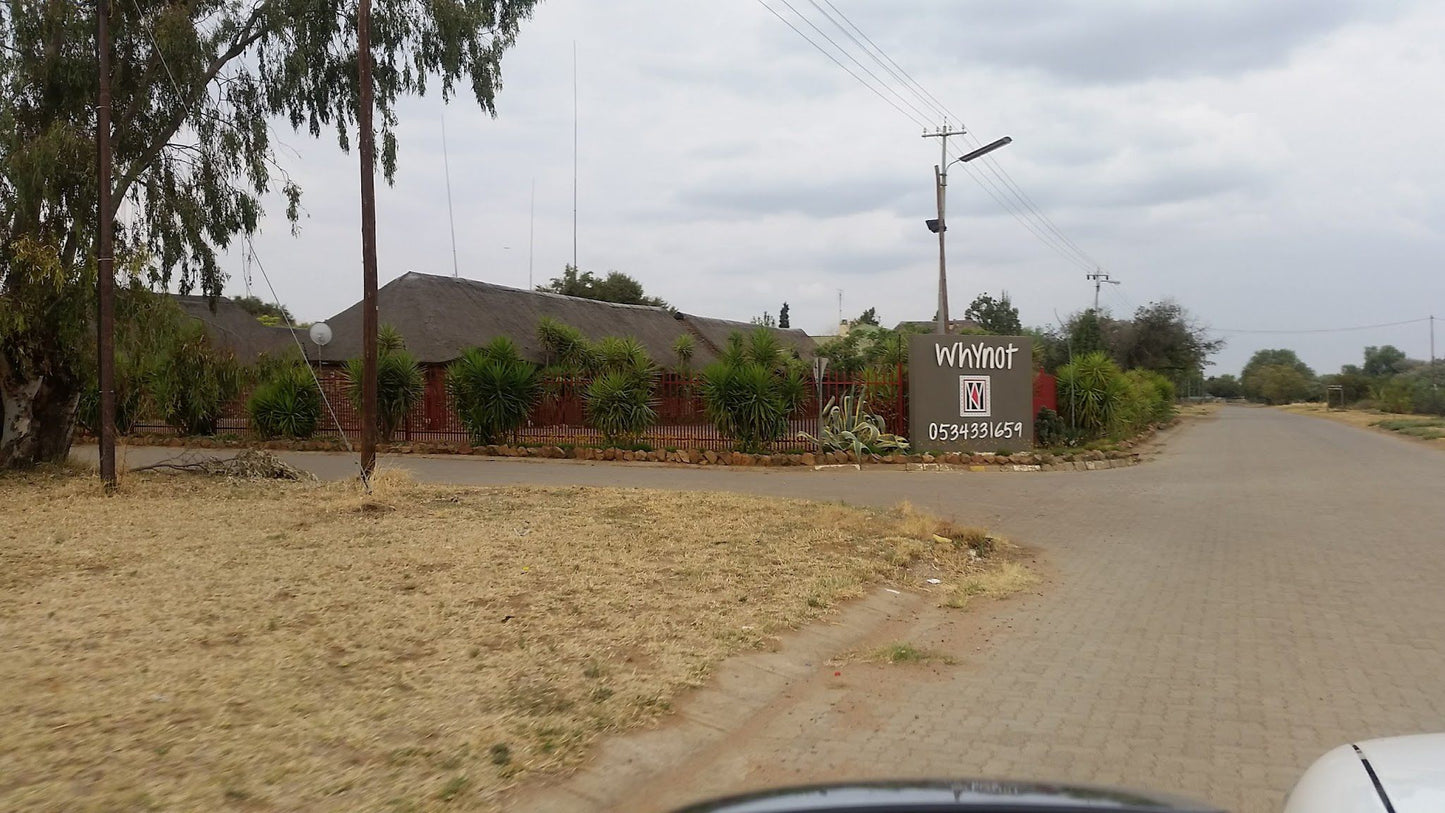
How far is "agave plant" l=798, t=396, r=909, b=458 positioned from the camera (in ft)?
73.3

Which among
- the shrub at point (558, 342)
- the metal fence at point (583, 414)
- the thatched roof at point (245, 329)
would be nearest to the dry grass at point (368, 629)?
the metal fence at point (583, 414)

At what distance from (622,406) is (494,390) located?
3.20 metres

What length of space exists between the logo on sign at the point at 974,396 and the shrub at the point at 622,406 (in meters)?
6.50

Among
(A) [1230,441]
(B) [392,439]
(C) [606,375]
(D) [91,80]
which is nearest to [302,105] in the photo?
(D) [91,80]

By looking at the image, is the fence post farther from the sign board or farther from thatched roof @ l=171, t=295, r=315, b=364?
thatched roof @ l=171, t=295, r=315, b=364

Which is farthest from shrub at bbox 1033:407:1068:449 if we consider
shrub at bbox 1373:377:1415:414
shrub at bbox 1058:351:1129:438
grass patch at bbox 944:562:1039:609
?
shrub at bbox 1373:377:1415:414

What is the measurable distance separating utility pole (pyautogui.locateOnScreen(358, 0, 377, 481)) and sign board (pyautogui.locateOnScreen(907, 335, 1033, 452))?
484 inches

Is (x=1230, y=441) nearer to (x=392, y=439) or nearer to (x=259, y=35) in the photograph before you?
(x=392, y=439)

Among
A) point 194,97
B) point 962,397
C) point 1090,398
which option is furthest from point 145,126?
point 1090,398

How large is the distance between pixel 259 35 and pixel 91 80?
2.43 meters

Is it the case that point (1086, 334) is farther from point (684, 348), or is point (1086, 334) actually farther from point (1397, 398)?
point (1397, 398)

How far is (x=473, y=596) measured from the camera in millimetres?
7715

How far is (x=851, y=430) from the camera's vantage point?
73.8 feet

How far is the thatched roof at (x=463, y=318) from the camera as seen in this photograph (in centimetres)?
3394
